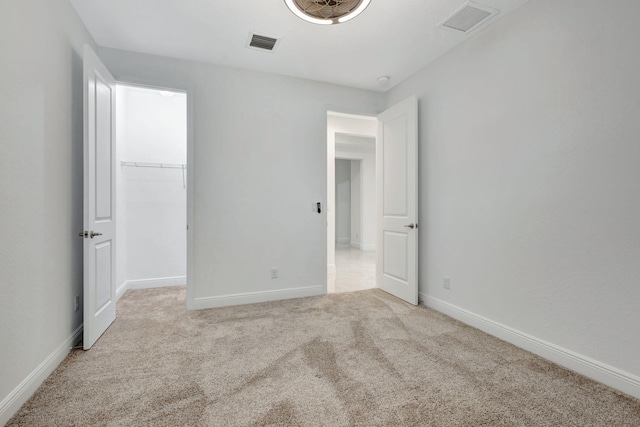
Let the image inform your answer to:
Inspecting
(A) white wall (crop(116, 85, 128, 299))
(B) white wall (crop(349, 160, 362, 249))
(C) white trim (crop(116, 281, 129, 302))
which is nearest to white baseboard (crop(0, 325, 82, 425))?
(C) white trim (crop(116, 281, 129, 302))

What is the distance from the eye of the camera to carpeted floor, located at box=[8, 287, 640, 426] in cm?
150

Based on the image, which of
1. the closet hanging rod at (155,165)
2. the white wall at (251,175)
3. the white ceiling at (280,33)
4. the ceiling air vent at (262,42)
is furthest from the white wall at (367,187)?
the ceiling air vent at (262,42)

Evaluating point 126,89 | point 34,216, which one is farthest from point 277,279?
point 126,89

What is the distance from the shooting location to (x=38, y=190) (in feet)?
5.95

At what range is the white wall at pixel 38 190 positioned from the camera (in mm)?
1524

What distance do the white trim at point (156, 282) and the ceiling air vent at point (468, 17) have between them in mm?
4231

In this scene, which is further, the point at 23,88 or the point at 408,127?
the point at 408,127

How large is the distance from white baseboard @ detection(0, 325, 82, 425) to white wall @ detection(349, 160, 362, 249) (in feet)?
21.7

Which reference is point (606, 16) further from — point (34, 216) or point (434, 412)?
point (34, 216)

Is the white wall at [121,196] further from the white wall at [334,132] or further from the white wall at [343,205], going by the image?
the white wall at [343,205]

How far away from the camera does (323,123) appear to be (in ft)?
11.9

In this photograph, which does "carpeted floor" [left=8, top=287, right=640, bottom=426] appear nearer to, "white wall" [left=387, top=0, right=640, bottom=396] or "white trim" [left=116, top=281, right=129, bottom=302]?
"white wall" [left=387, top=0, right=640, bottom=396]

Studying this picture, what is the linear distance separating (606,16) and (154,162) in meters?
4.57

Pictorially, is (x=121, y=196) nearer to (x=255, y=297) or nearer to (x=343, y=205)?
(x=255, y=297)
